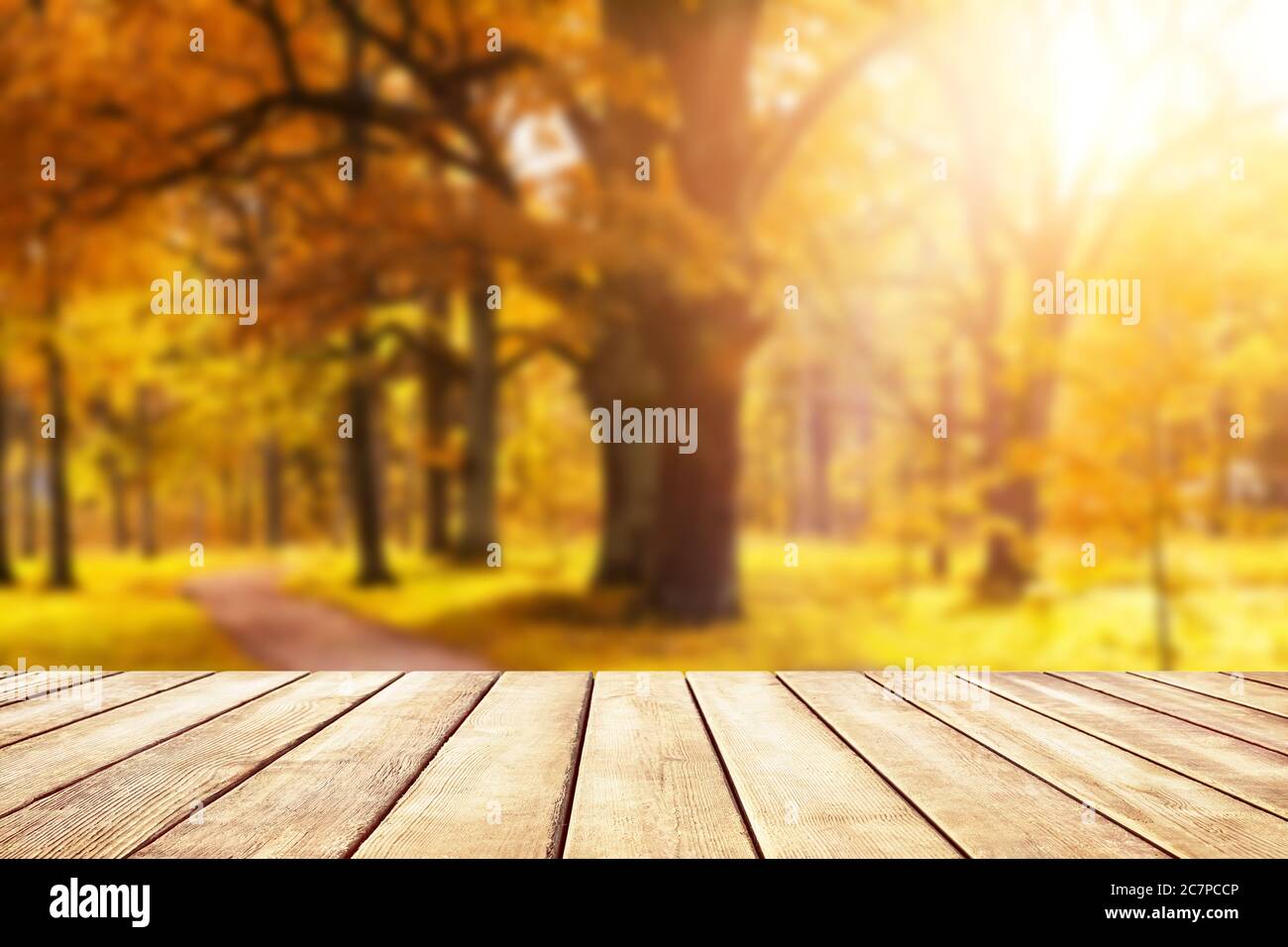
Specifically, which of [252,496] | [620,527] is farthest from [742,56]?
[252,496]

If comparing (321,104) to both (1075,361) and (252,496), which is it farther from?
(252,496)

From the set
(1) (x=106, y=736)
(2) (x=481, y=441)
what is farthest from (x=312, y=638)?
(1) (x=106, y=736)

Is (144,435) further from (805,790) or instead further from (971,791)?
(971,791)

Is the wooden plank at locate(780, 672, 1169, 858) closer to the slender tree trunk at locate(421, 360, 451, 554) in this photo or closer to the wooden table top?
the wooden table top

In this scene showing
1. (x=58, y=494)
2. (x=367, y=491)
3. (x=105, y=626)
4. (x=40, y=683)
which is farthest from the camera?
(x=367, y=491)

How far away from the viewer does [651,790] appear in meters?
1.92

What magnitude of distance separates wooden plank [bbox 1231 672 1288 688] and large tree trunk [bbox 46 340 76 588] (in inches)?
474

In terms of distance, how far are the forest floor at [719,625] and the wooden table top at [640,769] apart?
4822 mm

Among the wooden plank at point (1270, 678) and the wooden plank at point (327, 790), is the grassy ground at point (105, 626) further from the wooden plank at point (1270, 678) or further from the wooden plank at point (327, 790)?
the wooden plank at point (1270, 678)

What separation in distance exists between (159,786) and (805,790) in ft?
3.93

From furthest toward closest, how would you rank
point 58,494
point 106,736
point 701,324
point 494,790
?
1. point 58,494
2. point 701,324
3. point 106,736
4. point 494,790

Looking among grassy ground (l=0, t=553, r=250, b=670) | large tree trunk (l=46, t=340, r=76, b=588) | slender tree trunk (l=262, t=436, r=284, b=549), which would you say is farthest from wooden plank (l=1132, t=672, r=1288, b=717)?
slender tree trunk (l=262, t=436, r=284, b=549)

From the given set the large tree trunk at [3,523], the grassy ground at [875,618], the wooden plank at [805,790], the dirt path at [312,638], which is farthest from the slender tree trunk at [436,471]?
the wooden plank at [805,790]
